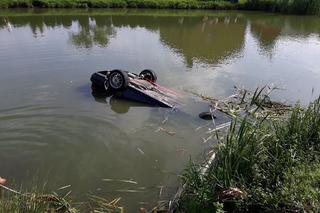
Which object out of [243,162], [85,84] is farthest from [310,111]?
[85,84]

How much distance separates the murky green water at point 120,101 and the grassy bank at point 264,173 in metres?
1.31

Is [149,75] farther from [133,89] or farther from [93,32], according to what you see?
[93,32]

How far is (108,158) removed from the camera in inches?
264

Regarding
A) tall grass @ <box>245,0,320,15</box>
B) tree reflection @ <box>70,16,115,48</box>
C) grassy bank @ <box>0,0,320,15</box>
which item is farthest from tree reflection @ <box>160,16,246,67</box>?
tall grass @ <box>245,0,320,15</box>

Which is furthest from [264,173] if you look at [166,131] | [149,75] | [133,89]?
[149,75]

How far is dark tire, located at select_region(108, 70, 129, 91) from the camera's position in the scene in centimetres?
934

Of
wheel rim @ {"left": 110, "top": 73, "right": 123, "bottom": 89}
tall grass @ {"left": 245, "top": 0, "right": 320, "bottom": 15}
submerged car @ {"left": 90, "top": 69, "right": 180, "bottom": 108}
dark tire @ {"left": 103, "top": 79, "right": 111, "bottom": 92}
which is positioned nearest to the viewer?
submerged car @ {"left": 90, "top": 69, "right": 180, "bottom": 108}

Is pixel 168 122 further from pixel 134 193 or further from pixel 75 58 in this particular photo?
pixel 75 58

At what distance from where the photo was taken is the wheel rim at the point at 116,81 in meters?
9.41

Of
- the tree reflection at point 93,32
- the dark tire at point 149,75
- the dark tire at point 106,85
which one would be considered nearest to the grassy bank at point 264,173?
the dark tire at point 106,85

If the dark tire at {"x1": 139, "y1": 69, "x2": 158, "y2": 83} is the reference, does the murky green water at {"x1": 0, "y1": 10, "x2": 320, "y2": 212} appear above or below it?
below

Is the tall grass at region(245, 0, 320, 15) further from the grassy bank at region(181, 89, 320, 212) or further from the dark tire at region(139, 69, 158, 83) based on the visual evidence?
the grassy bank at region(181, 89, 320, 212)

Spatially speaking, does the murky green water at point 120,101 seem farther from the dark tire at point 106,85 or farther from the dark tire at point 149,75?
the dark tire at point 149,75

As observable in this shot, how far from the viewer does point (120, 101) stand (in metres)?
9.60
